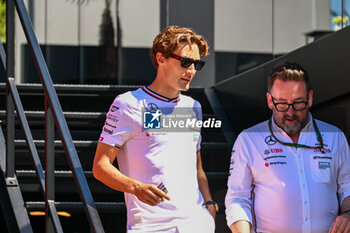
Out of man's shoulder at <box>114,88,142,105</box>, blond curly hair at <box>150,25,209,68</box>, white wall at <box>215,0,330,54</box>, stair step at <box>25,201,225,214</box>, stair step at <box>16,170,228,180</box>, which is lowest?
stair step at <box>25,201,225,214</box>

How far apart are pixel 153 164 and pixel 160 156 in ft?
0.16

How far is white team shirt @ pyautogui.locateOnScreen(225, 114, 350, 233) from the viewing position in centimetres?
249

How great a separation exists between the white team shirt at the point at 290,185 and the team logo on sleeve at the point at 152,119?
15.0 inches

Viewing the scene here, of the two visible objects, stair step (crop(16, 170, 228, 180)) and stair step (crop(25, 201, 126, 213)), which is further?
stair step (crop(16, 170, 228, 180))

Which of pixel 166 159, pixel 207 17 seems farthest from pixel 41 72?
pixel 207 17

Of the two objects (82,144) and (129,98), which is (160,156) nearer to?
(129,98)

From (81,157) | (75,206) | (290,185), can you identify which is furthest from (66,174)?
(290,185)

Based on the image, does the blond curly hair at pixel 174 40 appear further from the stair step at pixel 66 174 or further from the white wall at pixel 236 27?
the white wall at pixel 236 27

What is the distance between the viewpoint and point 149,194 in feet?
7.67

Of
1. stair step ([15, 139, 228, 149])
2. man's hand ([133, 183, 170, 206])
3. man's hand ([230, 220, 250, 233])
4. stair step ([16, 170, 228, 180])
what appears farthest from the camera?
stair step ([15, 139, 228, 149])

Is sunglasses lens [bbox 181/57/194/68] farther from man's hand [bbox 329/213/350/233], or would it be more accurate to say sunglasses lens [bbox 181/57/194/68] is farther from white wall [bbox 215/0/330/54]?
white wall [bbox 215/0/330/54]

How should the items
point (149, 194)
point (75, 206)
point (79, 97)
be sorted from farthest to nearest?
point (79, 97)
point (75, 206)
point (149, 194)

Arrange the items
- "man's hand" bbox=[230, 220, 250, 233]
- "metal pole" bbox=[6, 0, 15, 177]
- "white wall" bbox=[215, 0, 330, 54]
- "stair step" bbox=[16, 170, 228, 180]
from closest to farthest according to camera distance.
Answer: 1. "man's hand" bbox=[230, 220, 250, 233]
2. "metal pole" bbox=[6, 0, 15, 177]
3. "stair step" bbox=[16, 170, 228, 180]
4. "white wall" bbox=[215, 0, 330, 54]
